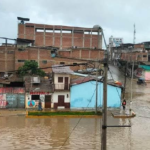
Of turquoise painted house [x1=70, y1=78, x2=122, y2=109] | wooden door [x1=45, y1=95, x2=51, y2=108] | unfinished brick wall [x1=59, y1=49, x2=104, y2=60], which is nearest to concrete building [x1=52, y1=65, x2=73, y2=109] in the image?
wooden door [x1=45, y1=95, x2=51, y2=108]

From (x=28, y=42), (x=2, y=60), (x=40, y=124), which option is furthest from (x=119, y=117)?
(x=28, y=42)

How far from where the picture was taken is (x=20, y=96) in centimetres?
2498

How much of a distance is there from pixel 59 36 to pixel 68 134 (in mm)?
44955

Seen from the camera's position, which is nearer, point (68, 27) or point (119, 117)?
point (119, 117)

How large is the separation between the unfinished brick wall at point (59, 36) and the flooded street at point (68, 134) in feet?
128

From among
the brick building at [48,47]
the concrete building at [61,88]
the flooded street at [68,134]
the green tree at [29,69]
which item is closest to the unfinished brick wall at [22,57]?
the brick building at [48,47]

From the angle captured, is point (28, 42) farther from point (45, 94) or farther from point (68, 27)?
point (45, 94)

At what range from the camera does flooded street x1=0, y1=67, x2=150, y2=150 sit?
14.4m

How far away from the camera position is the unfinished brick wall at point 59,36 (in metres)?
57.6

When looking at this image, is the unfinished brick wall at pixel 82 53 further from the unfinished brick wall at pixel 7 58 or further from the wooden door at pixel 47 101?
the wooden door at pixel 47 101

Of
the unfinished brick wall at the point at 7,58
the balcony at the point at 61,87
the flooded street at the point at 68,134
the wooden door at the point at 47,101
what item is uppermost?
the unfinished brick wall at the point at 7,58

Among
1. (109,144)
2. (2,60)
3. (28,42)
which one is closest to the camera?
(109,144)

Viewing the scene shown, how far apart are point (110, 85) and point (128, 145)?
38.4 ft

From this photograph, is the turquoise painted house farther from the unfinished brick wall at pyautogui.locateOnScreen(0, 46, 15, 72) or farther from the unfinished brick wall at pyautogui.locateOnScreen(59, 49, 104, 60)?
the unfinished brick wall at pyautogui.locateOnScreen(59, 49, 104, 60)
